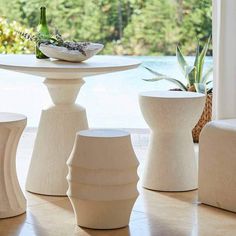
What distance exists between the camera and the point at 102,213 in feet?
9.52

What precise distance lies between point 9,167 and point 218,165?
975 mm

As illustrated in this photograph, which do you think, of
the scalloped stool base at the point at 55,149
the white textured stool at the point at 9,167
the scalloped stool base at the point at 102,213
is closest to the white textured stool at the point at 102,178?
the scalloped stool base at the point at 102,213

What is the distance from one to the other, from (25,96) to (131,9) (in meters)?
5.18

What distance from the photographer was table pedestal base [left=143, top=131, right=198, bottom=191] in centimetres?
362

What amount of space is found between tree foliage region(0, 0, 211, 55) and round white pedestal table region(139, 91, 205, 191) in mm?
9521

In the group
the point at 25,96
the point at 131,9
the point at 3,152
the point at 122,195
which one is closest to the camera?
→ the point at 122,195

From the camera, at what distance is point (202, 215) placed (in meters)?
3.15

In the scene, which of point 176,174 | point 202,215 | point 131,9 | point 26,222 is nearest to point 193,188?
point 176,174

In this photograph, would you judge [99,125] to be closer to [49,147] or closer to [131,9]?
[49,147]

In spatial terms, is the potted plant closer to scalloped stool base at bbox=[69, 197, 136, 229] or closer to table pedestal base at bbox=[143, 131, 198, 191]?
table pedestal base at bbox=[143, 131, 198, 191]

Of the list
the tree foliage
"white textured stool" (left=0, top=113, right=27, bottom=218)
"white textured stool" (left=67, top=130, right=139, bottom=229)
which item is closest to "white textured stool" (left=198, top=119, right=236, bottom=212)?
"white textured stool" (left=67, top=130, right=139, bottom=229)

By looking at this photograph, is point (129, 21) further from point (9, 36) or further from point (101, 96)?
point (9, 36)

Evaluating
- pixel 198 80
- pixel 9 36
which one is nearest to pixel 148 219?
pixel 198 80

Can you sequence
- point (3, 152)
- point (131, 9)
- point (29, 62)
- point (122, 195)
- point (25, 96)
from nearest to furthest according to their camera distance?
point (122, 195), point (3, 152), point (29, 62), point (25, 96), point (131, 9)
